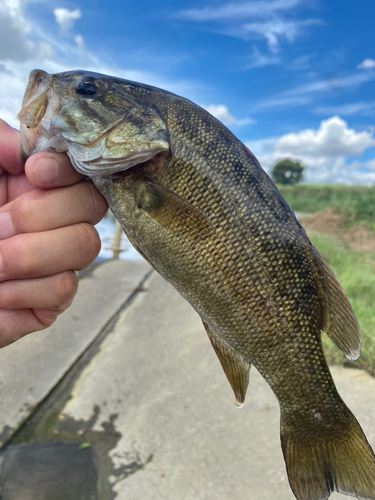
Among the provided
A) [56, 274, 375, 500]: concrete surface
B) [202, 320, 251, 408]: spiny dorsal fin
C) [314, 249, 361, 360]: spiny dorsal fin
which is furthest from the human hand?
[56, 274, 375, 500]: concrete surface

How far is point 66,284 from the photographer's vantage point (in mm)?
1566

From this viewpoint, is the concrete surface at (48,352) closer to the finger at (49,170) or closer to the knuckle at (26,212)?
the knuckle at (26,212)

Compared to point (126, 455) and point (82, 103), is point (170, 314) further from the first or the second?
point (82, 103)

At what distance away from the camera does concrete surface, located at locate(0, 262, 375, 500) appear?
3832 mm

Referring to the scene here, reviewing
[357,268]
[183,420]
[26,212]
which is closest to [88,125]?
[26,212]

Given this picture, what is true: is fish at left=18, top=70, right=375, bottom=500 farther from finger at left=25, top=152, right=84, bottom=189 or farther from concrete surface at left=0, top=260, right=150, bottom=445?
concrete surface at left=0, top=260, right=150, bottom=445

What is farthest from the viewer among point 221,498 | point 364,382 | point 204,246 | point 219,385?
point 219,385

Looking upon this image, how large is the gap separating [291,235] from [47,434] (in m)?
4.46

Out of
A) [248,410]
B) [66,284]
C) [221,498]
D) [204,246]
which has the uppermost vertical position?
[204,246]

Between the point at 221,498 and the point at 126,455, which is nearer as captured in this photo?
the point at 221,498

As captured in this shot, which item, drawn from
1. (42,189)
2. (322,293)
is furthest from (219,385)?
(42,189)

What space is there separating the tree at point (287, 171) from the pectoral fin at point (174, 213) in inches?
2246

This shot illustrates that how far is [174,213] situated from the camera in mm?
1402

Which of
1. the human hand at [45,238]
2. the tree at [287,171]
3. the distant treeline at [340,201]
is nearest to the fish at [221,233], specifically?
the human hand at [45,238]
